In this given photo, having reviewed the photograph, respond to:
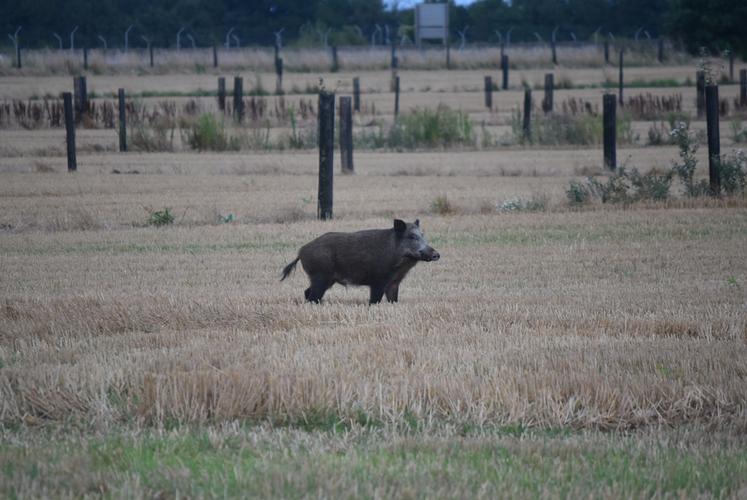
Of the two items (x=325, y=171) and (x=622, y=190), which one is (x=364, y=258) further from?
(x=622, y=190)

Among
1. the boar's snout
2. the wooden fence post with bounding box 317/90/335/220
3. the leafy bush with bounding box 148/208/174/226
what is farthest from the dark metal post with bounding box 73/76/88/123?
the boar's snout

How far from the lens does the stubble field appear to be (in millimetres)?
5941

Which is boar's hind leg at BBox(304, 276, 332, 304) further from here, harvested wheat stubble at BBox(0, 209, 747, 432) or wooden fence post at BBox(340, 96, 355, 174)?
wooden fence post at BBox(340, 96, 355, 174)

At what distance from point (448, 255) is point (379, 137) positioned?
20.2 m

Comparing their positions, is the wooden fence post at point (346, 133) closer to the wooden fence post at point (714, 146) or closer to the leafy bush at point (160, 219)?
the leafy bush at point (160, 219)

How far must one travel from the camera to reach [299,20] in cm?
9969

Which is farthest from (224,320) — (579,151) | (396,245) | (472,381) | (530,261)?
(579,151)

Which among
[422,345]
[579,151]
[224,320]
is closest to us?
[422,345]

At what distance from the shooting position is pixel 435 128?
35500mm

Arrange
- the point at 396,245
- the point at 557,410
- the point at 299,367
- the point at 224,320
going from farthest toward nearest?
the point at 396,245
the point at 224,320
the point at 299,367
the point at 557,410

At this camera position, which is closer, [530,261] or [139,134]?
[530,261]

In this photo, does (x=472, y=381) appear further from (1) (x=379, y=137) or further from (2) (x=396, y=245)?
(1) (x=379, y=137)

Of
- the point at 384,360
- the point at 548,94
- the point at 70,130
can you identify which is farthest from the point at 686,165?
the point at 548,94

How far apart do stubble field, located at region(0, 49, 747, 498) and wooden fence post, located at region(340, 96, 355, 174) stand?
6732 mm
